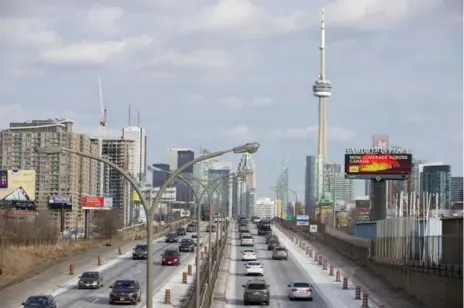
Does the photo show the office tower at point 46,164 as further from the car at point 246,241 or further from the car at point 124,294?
the car at point 124,294

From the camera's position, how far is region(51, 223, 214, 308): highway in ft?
172

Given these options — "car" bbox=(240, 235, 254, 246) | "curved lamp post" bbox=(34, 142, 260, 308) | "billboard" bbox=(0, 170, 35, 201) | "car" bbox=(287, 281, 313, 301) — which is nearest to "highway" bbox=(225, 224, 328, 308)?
"car" bbox=(287, 281, 313, 301)

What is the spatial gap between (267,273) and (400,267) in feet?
59.6

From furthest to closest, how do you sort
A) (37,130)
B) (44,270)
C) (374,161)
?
(37,130) < (374,161) < (44,270)

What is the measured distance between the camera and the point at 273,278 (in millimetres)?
72750

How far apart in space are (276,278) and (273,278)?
9.9 inches

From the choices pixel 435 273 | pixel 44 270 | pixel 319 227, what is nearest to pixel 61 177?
pixel 319 227

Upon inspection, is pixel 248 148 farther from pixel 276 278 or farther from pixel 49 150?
pixel 276 278

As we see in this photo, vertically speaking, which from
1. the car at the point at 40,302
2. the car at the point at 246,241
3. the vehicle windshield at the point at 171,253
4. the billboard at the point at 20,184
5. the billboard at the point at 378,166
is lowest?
the car at the point at 246,241

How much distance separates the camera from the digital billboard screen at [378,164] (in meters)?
114

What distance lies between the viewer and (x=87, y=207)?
5217 inches

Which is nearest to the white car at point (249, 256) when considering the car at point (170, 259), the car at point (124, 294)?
the car at point (170, 259)

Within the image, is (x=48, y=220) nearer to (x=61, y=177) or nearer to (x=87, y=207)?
(x=87, y=207)

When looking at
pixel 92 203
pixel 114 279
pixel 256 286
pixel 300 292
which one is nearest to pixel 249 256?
pixel 114 279
